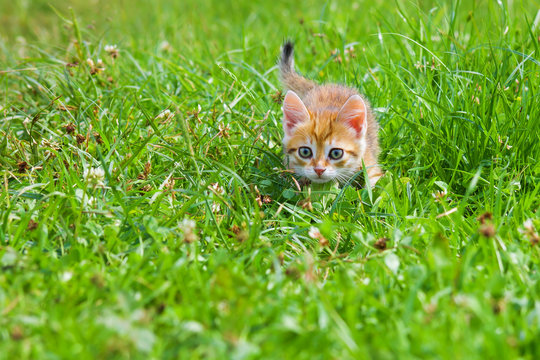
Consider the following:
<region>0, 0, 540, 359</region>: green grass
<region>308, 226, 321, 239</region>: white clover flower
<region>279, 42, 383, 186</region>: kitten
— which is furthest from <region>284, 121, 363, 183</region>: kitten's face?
<region>308, 226, 321, 239</region>: white clover flower

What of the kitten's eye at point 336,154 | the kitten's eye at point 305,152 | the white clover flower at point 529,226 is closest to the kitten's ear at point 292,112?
the kitten's eye at point 305,152

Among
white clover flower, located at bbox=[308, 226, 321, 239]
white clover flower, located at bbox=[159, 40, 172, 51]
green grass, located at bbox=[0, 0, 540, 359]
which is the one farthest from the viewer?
white clover flower, located at bbox=[159, 40, 172, 51]

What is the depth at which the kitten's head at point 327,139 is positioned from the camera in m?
3.57

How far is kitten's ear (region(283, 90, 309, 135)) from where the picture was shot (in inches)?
142

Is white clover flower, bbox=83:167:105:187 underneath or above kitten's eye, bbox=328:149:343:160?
above

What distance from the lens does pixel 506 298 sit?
6.91 ft

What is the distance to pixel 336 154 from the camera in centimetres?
362

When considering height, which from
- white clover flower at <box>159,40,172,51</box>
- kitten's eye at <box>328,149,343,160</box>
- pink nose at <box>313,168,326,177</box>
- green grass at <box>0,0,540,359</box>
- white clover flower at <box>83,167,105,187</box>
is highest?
→ white clover flower at <box>83,167,105,187</box>

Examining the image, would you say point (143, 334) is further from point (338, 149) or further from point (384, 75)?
point (384, 75)

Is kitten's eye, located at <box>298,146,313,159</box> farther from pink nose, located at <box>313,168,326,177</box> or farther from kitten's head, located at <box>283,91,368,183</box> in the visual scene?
pink nose, located at <box>313,168,326,177</box>

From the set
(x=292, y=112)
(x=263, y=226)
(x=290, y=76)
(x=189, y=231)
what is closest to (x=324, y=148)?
(x=292, y=112)

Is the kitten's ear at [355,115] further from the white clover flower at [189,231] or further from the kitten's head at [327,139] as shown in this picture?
the white clover flower at [189,231]

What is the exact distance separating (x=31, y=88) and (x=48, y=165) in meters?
1.51

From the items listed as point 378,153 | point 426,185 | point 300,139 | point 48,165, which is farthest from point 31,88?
point 426,185
